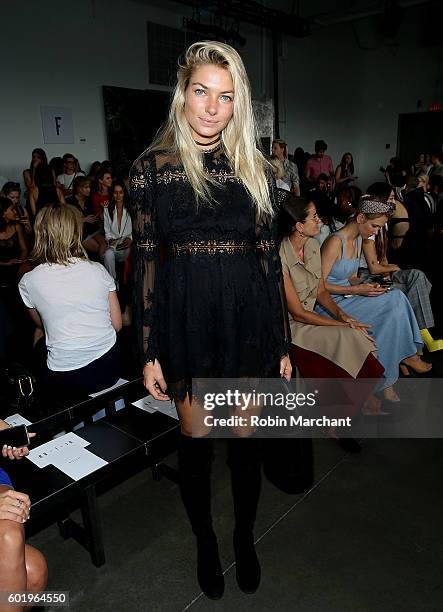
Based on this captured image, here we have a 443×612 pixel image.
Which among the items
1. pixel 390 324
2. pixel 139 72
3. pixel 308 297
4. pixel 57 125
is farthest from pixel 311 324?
pixel 139 72

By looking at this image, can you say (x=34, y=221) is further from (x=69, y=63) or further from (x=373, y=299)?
(x=69, y=63)

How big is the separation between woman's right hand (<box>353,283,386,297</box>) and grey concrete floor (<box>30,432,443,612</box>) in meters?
0.96

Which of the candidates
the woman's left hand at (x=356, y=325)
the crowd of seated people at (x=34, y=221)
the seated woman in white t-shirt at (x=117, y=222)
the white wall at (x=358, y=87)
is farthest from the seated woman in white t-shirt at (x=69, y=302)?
the white wall at (x=358, y=87)

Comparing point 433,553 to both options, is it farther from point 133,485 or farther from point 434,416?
point 133,485

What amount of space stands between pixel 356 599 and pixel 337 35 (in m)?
12.6

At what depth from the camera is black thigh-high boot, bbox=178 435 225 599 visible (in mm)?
1512

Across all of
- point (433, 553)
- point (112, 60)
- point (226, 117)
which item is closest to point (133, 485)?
point (433, 553)

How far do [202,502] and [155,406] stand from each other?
603 mm

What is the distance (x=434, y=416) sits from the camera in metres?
2.63

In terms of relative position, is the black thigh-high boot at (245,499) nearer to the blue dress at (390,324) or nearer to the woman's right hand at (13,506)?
the woman's right hand at (13,506)

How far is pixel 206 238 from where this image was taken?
1.34 meters

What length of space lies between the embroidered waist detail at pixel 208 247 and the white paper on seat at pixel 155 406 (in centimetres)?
89

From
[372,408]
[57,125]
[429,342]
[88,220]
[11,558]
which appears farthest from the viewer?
[57,125]

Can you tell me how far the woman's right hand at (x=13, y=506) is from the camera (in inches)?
49.5
